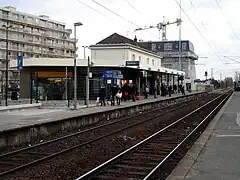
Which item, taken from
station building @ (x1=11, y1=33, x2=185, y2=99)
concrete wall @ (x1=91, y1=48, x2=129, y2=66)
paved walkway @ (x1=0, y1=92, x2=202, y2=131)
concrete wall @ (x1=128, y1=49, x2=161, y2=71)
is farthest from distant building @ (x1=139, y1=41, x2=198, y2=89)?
paved walkway @ (x1=0, y1=92, x2=202, y2=131)

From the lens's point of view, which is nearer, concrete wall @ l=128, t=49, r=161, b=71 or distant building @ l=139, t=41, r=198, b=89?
concrete wall @ l=128, t=49, r=161, b=71

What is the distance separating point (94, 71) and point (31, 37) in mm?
63173

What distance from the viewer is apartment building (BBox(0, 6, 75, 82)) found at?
3669 inches

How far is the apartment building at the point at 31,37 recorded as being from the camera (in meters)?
93.2

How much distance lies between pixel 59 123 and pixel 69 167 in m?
8.65

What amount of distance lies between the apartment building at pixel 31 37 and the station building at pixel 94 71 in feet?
117

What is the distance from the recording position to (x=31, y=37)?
340 ft

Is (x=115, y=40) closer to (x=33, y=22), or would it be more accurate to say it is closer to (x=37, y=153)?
(x=37, y=153)

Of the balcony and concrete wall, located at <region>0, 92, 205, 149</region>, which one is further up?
the balcony

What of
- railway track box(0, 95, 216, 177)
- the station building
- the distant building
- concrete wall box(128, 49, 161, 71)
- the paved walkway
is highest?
the distant building

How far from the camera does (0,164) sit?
997 centimetres

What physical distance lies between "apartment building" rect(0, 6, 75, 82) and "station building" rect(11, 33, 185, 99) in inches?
1407

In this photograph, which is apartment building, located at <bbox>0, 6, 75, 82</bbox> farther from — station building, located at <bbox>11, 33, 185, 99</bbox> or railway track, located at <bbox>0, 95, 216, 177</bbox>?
railway track, located at <bbox>0, 95, 216, 177</bbox>

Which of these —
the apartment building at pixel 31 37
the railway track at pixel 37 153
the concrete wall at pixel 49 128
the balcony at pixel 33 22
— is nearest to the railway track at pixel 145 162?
the railway track at pixel 37 153
